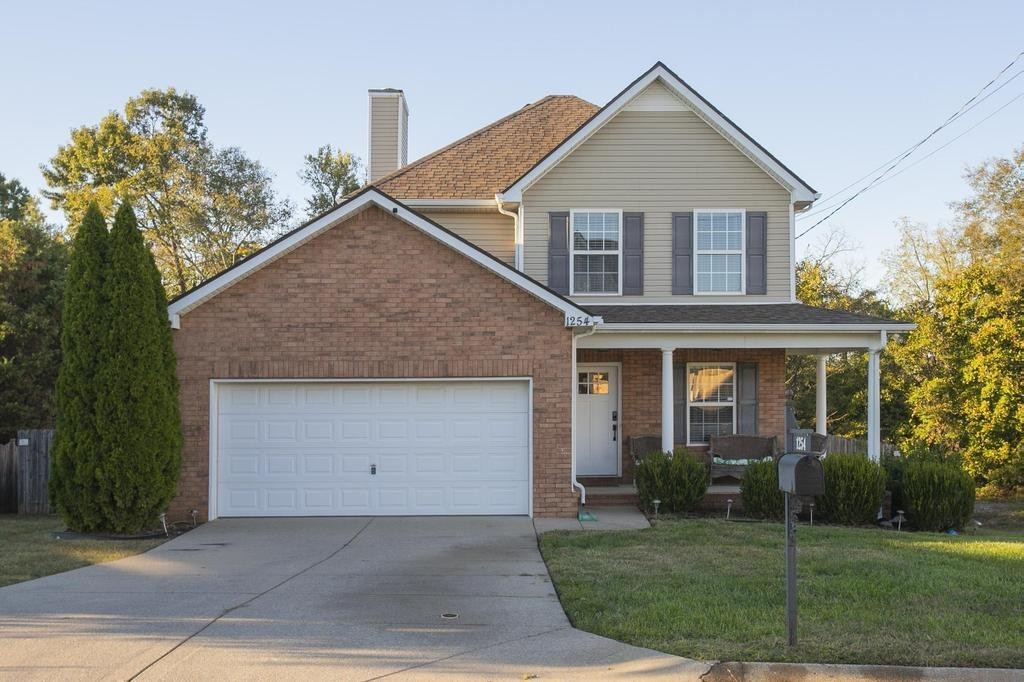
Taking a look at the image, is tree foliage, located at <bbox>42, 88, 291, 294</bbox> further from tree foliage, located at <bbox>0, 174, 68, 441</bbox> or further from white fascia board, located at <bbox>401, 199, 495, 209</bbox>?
white fascia board, located at <bbox>401, 199, 495, 209</bbox>

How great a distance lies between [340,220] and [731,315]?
663 cm

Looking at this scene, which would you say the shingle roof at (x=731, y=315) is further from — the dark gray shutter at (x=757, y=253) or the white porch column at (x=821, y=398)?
the white porch column at (x=821, y=398)

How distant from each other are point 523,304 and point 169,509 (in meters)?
5.89

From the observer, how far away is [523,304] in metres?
14.2

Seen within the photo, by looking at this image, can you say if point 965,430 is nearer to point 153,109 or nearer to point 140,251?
point 140,251

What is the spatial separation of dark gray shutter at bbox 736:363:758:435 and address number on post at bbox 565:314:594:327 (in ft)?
15.8

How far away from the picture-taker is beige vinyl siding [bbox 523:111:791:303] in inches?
682

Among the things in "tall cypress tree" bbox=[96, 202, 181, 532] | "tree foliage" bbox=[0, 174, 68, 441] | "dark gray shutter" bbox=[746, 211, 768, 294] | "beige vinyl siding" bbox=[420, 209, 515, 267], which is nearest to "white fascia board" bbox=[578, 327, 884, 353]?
"dark gray shutter" bbox=[746, 211, 768, 294]

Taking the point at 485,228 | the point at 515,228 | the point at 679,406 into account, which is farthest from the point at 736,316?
the point at 485,228

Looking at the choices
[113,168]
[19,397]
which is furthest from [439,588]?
[113,168]

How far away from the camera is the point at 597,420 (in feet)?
57.8

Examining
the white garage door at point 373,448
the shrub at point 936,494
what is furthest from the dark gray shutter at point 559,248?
the shrub at point 936,494

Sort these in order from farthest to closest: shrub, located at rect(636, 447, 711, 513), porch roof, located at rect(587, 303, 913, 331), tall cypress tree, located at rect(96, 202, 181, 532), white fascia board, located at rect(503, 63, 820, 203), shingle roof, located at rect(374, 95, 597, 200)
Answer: shingle roof, located at rect(374, 95, 597, 200)
white fascia board, located at rect(503, 63, 820, 203)
porch roof, located at rect(587, 303, 913, 331)
shrub, located at rect(636, 447, 711, 513)
tall cypress tree, located at rect(96, 202, 181, 532)

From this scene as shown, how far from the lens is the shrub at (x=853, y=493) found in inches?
570
